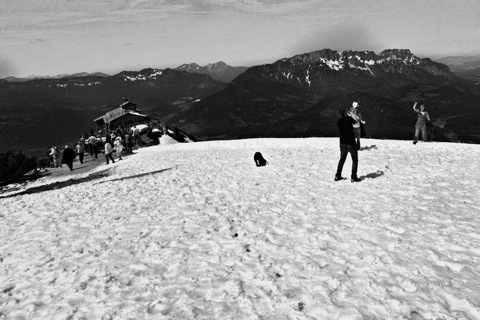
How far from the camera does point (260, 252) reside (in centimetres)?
808

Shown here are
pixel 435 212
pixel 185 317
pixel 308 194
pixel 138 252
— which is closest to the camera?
pixel 185 317

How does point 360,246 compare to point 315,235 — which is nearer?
point 360,246

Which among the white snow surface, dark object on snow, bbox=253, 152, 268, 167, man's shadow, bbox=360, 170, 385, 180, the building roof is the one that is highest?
the building roof

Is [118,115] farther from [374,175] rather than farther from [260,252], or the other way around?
[260,252]

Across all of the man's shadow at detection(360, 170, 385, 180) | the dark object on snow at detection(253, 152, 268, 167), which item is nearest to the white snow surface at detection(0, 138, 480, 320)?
the man's shadow at detection(360, 170, 385, 180)

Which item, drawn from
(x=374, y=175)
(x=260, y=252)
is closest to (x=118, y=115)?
(x=374, y=175)

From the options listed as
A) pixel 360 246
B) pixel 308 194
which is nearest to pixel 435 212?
pixel 360 246

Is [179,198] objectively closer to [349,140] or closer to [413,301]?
[349,140]

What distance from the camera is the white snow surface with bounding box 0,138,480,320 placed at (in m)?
5.98

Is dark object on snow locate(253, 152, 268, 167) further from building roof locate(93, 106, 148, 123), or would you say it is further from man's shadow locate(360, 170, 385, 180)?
building roof locate(93, 106, 148, 123)

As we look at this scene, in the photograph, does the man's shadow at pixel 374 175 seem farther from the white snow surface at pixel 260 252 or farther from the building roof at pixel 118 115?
the building roof at pixel 118 115

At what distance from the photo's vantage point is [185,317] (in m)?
5.72

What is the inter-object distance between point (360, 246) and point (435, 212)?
3.83 metres

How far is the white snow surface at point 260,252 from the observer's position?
19.6 feet
